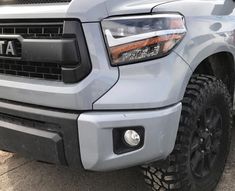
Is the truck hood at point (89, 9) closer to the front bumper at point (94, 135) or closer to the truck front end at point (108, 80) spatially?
the truck front end at point (108, 80)

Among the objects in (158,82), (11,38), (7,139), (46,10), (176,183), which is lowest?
(176,183)

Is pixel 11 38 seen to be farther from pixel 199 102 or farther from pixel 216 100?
pixel 216 100

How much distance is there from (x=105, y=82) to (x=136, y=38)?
305mm

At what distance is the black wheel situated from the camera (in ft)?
8.03

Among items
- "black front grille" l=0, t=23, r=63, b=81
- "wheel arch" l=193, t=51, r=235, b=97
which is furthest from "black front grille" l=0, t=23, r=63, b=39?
"wheel arch" l=193, t=51, r=235, b=97

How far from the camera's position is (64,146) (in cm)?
229

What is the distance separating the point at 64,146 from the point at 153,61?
720mm

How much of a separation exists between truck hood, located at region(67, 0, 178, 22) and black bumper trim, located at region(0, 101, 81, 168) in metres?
0.57

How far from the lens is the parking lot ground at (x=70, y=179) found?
312cm

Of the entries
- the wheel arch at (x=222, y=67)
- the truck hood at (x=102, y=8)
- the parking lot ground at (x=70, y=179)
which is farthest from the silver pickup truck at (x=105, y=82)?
the parking lot ground at (x=70, y=179)

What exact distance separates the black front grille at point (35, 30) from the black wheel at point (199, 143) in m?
0.89

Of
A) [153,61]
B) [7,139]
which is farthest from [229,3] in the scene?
[7,139]

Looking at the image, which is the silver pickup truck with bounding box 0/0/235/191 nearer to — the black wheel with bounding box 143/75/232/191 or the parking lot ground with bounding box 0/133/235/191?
the black wheel with bounding box 143/75/232/191

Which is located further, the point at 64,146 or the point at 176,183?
the point at 176,183
